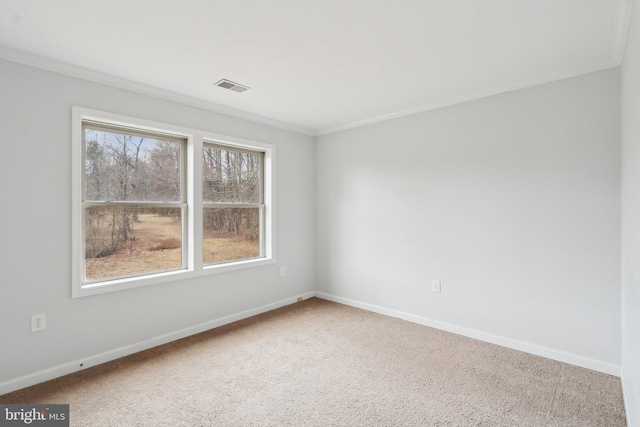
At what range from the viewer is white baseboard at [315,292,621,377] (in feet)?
8.23

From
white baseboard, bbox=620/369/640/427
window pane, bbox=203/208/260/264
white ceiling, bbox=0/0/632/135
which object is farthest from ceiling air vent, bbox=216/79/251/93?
white baseboard, bbox=620/369/640/427

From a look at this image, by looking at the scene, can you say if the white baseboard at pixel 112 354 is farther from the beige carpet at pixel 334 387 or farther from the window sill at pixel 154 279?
the window sill at pixel 154 279

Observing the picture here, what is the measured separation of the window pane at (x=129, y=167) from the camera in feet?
9.13

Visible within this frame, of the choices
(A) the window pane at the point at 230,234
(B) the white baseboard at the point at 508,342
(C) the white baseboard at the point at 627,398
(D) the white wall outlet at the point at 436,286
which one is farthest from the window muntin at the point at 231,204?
(C) the white baseboard at the point at 627,398

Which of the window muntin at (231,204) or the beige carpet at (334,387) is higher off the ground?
the window muntin at (231,204)

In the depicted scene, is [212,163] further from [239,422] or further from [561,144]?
[561,144]

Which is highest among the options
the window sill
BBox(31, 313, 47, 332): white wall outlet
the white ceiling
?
the white ceiling

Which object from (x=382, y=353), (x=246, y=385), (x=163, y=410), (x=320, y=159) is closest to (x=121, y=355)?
(x=163, y=410)

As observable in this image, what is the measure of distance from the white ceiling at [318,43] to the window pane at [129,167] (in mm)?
490

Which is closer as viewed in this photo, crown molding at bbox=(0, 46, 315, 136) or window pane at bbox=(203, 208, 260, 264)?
crown molding at bbox=(0, 46, 315, 136)

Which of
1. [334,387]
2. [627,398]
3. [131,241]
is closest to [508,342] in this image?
[627,398]

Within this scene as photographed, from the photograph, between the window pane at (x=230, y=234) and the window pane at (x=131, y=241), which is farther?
the window pane at (x=230, y=234)

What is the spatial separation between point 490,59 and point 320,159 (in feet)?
8.38

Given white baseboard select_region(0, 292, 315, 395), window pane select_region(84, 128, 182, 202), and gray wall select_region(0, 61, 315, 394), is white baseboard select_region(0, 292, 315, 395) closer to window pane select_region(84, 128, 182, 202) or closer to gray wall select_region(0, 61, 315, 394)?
gray wall select_region(0, 61, 315, 394)
